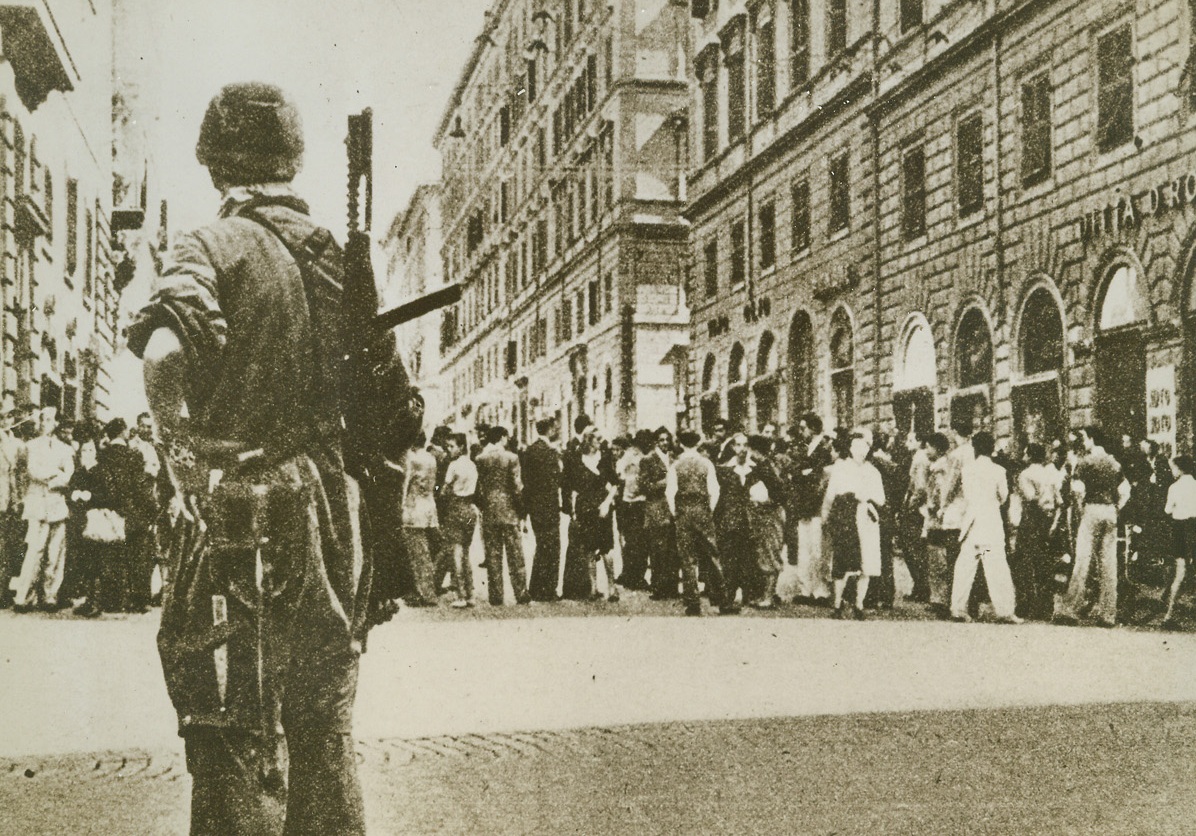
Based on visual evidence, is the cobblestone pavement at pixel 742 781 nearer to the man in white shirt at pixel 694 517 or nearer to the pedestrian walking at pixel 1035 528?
the pedestrian walking at pixel 1035 528

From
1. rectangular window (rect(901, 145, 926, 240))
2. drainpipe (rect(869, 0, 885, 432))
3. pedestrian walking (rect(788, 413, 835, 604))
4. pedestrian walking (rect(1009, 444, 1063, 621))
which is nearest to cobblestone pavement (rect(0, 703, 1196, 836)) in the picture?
pedestrian walking (rect(1009, 444, 1063, 621))

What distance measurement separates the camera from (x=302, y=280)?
125 inches

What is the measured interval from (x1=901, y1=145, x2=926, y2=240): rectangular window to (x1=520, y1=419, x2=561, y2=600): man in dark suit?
4.08 meters

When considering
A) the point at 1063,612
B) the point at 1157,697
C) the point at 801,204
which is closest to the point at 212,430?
the point at 1157,697

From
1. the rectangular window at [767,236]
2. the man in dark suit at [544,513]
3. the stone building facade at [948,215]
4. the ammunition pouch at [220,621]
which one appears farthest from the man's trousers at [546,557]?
the ammunition pouch at [220,621]

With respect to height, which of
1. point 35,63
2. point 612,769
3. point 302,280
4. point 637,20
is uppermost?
point 637,20

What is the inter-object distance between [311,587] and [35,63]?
245cm

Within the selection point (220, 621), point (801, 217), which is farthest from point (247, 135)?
point (801, 217)

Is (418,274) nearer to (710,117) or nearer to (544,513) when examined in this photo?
(544,513)

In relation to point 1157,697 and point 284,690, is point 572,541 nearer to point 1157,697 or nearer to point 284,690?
point 1157,697

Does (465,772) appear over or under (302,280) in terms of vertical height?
under

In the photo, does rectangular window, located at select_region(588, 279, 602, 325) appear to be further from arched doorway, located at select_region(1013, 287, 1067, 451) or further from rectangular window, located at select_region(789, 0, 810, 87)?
rectangular window, located at select_region(789, 0, 810, 87)

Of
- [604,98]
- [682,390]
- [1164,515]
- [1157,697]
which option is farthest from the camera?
[682,390]

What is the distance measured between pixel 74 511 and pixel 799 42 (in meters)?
8.44
